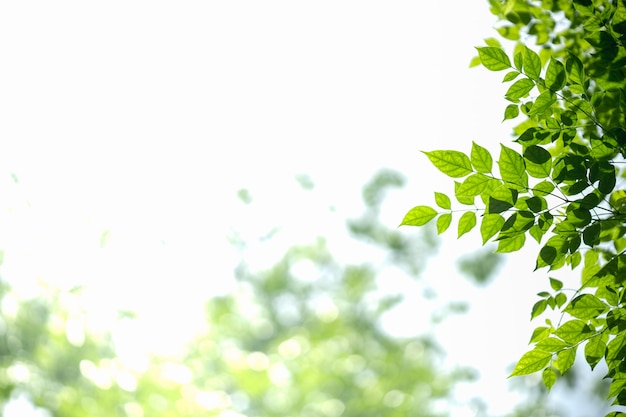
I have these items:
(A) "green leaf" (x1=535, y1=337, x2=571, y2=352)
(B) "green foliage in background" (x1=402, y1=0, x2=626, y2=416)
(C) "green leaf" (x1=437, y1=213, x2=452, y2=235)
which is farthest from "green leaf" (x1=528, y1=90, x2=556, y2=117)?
(A) "green leaf" (x1=535, y1=337, x2=571, y2=352)

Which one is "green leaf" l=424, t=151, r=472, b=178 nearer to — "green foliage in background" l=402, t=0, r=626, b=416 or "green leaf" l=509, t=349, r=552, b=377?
"green foliage in background" l=402, t=0, r=626, b=416

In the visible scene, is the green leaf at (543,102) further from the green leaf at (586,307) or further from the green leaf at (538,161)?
the green leaf at (586,307)

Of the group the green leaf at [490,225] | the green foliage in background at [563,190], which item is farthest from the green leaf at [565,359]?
the green leaf at [490,225]

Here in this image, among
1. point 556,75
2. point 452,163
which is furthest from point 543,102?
point 452,163

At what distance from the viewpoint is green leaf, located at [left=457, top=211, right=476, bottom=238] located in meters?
0.76

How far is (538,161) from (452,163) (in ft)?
0.33

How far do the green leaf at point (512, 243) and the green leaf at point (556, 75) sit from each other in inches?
7.5

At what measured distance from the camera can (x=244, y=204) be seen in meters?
8.11

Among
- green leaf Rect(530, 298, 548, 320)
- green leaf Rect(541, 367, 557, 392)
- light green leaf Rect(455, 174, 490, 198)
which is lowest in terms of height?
green leaf Rect(541, 367, 557, 392)

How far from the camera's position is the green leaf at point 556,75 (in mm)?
712

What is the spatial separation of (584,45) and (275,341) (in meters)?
7.05

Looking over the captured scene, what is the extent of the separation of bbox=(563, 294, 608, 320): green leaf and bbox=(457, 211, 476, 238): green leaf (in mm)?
153

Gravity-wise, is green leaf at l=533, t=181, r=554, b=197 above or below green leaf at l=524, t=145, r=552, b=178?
below

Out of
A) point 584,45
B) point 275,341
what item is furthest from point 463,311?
point 584,45
